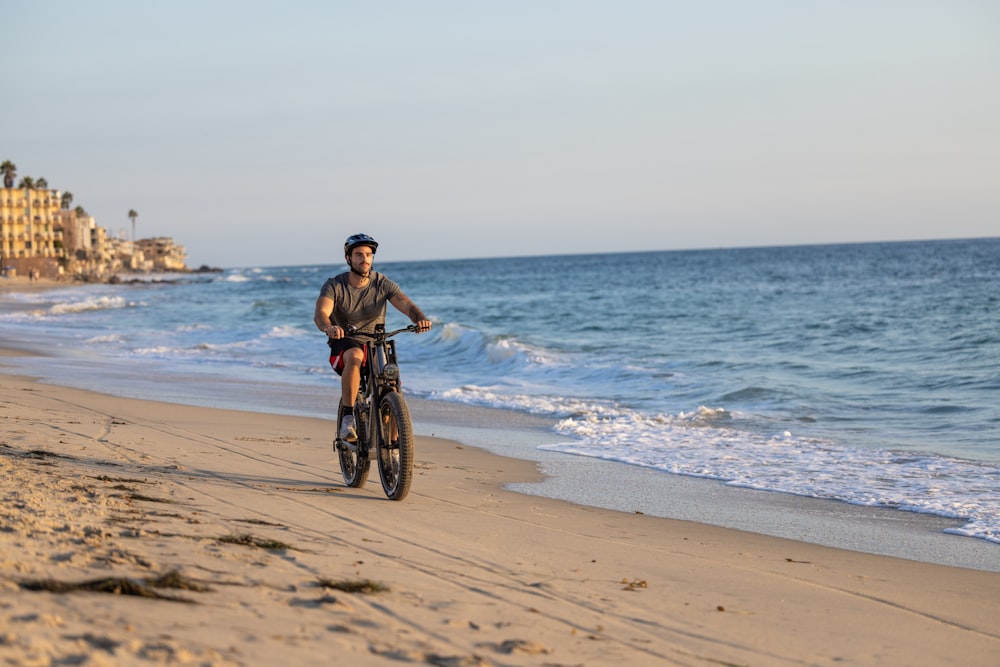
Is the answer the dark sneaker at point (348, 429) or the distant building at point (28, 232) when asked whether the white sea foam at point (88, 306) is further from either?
the distant building at point (28, 232)

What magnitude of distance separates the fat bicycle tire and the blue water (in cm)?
311

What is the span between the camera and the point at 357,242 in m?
6.86

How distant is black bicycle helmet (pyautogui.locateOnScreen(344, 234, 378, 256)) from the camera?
6.86 m

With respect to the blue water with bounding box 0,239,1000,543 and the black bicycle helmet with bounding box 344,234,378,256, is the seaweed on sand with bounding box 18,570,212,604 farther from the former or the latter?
the blue water with bounding box 0,239,1000,543

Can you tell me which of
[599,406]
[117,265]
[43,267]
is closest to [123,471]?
[599,406]

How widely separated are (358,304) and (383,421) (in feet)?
2.81

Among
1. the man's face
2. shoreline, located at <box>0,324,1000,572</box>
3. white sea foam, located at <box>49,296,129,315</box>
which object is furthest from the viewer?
white sea foam, located at <box>49,296,129,315</box>

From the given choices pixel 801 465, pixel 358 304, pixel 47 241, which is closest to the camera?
pixel 358 304

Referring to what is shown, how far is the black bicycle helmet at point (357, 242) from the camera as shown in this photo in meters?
6.86

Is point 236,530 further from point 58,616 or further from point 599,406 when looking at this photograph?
point 599,406

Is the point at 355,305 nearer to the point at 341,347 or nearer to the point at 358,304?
the point at 358,304

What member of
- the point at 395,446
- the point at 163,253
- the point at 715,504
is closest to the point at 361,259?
the point at 395,446

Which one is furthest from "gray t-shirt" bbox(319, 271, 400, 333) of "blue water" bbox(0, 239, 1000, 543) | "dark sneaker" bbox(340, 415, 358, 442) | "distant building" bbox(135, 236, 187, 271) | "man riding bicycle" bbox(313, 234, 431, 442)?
"distant building" bbox(135, 236, 187, 271)

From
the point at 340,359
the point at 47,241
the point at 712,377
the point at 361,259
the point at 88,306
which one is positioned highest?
the point at 47,241
